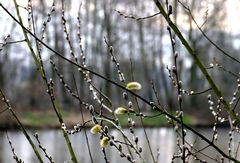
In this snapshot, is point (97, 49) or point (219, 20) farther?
point (97, 49)

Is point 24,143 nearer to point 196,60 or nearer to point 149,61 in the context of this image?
point 196,60

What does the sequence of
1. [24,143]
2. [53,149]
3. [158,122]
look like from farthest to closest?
1. [158,122]
2. [24,143]
3. [53,149]

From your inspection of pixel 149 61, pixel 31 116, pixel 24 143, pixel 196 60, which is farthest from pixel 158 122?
→ pixel 196 60

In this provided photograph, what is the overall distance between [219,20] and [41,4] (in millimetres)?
10839

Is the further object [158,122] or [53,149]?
[158,122]

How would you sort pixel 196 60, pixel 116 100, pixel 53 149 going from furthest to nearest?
pixel 116 100 < pixel 53 149 < pixel 196 60

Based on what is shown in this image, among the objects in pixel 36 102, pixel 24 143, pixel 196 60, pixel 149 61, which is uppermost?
pixel 149 61

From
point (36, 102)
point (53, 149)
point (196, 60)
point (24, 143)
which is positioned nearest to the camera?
point (196, 60)

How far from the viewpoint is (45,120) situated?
2639cm

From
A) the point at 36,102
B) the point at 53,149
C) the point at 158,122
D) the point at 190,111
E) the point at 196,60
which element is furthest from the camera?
the point at 190,111

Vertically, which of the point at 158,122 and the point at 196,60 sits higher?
the point at 158,122

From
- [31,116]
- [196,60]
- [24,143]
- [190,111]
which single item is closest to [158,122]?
[190,111]

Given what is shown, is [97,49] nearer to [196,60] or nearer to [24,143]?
[24,143]

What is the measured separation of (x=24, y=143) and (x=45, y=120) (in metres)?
8.69
